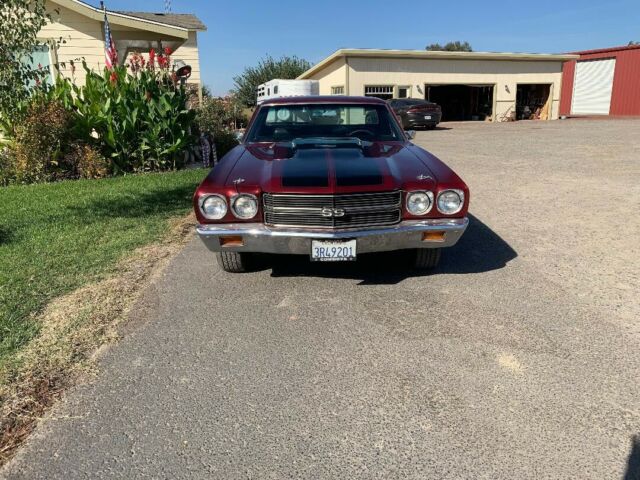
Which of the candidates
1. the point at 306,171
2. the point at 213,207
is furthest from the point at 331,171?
the point at 213,207

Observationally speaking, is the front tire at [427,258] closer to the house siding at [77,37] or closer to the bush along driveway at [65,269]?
the bush along driveway at [65,269]

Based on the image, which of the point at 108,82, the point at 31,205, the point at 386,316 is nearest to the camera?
the point at 386,316

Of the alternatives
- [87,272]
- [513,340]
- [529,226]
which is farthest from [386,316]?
[529,226]

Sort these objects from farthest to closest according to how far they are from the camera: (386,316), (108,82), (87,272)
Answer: (108,82) < (87,272) < (386,316)

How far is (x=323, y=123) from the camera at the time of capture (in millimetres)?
5086

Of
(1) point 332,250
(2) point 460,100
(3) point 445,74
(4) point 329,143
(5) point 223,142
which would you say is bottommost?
(1) point 332,250

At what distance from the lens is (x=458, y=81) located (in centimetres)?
2731

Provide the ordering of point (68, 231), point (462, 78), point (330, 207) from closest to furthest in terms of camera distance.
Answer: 1. point (330, 207)
2. point (68, 231)
3. point (462, 78)

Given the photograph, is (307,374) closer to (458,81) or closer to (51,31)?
(51,31)

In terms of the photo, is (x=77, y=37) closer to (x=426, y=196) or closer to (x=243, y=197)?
(x=243, y=197)

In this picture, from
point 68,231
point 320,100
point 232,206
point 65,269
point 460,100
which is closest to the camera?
point 232,206

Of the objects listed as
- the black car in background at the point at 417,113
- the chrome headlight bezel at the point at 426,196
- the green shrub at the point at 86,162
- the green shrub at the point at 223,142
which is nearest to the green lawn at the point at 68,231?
the green shrub at the point at 86,162

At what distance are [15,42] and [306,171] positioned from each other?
12.4 feet

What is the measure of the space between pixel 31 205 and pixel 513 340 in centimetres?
648
